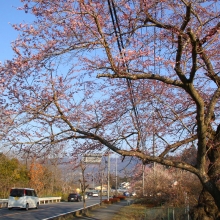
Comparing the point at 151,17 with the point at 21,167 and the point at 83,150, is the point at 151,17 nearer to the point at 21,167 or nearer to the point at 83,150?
the point at 83,150

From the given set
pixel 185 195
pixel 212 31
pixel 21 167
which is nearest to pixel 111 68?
pixel 212 31

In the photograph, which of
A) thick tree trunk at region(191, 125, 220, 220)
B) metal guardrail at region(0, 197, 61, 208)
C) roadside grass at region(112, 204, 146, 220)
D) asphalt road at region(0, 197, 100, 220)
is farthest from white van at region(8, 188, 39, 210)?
thick tree trunk at region(191, 125, 220, 220)

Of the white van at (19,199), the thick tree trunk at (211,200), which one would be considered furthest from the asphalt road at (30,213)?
the thick tree trunk at (211,200)

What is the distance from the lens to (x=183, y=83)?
7461 mm

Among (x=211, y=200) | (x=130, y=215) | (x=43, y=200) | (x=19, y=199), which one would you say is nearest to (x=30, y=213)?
(x=19, y=199)

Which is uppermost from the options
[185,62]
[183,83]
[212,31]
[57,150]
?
[212,31]

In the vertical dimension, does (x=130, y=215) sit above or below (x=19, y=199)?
below

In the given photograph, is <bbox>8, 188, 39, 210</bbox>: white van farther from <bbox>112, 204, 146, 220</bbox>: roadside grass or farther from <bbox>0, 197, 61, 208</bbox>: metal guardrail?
<bbox>112, 204, 146, 220</bbox>: roadside grass

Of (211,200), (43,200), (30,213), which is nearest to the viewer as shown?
(211,200)

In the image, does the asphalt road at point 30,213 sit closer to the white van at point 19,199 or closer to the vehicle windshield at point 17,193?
the white van at point 19,199

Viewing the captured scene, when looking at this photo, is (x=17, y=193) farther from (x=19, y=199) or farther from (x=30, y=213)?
(x=30, y=213)

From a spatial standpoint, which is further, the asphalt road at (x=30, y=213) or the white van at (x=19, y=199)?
the white van at (x=19, y=199)

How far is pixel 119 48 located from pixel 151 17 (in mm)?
909

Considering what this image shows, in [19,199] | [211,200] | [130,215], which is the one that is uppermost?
[19,199]
